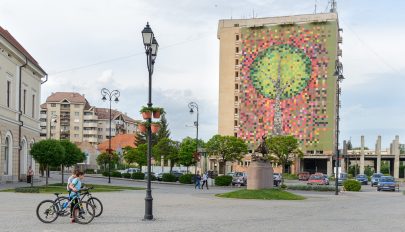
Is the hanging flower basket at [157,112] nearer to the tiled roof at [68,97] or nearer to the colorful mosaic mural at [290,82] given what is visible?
the colorful mosaic mural at [290,82]

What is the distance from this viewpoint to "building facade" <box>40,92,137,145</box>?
154 meters

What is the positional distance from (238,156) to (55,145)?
40281 millimetres

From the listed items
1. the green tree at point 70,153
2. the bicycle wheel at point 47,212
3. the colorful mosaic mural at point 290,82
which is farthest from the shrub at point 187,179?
the colorful mosaic mural at point 290,82

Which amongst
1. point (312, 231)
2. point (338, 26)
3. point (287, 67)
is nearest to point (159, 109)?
point (312, 231)

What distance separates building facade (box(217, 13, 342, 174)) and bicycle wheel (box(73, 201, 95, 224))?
93.7m

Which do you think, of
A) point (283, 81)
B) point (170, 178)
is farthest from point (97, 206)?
point (283, 81)

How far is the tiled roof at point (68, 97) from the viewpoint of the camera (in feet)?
507

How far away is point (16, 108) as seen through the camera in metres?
45.1

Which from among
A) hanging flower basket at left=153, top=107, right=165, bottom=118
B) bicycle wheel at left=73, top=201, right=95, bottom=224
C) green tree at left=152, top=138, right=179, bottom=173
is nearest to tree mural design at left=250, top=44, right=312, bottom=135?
green tree at left=152, top=138, right=179, bottom=173

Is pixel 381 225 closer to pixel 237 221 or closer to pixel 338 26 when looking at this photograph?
pixel 237 221

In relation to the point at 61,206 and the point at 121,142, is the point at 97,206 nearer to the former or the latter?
the point at 61,206

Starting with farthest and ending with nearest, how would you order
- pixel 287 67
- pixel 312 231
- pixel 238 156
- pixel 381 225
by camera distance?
pixel 287 67, pixel 238 156, pixel 381 225, pixel 312 231

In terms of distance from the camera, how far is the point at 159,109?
58.5 feet

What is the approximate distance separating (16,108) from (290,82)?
238 ft
